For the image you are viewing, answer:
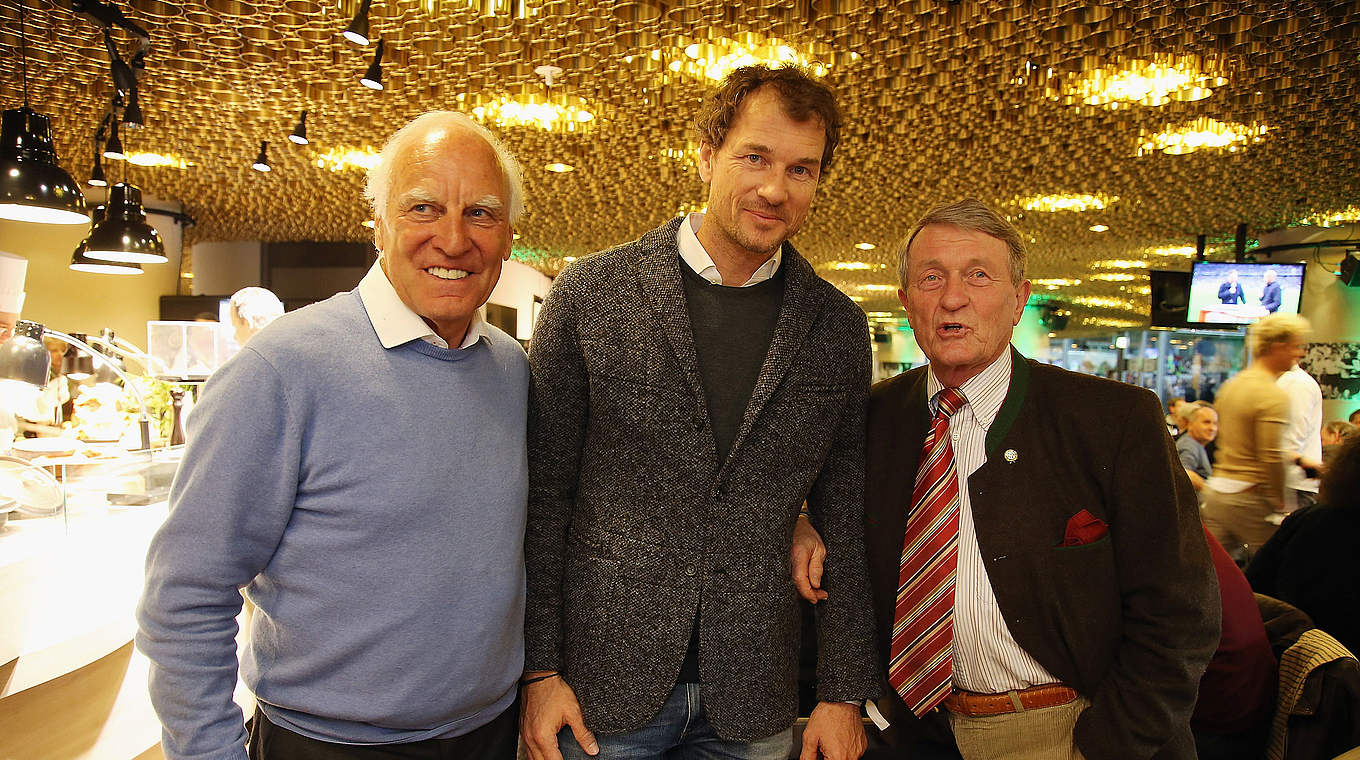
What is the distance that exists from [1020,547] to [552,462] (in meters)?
0.90

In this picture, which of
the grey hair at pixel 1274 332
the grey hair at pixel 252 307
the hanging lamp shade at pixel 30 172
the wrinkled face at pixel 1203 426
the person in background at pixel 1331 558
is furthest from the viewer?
the wrinkled face at pixel 1203 426

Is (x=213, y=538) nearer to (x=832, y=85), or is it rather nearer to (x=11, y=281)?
(x=11, y=281)

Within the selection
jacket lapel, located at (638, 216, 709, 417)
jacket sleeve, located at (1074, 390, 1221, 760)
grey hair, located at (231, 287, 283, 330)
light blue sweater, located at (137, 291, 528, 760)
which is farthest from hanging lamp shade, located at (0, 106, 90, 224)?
jacket sleeve, located at (1074, 390, 1221, 760)

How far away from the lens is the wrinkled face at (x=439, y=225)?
1297mm

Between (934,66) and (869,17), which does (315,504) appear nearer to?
(869,17)

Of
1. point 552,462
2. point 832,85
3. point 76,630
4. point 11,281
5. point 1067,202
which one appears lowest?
point 76,630

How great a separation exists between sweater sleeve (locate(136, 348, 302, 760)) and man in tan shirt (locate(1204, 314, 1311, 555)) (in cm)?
506

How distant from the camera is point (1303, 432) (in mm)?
5375

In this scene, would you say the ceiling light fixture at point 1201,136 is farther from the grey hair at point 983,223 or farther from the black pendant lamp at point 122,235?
the black pendant lamp at point 122,235

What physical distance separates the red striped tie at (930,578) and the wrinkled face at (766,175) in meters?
0.52

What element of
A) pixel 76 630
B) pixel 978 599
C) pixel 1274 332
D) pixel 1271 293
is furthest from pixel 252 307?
pixel 1271 293

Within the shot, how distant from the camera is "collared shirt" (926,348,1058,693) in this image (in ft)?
5.01

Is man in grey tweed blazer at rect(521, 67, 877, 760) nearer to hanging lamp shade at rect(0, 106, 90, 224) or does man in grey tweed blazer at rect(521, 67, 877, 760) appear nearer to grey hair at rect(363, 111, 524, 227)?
grey hair at rect(363, 111, 524, 227)

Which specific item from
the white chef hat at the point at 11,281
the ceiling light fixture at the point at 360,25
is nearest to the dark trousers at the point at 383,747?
the white chef hat at the point at 11,281
